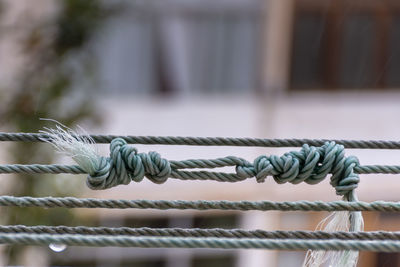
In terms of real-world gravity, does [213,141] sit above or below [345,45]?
below

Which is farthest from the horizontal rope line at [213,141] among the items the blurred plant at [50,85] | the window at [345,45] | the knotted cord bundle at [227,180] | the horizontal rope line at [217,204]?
the window at [345,45]

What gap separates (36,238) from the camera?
938 mm

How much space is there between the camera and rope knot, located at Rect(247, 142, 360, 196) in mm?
1044

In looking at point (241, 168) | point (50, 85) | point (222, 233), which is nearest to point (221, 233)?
point (222, 233)

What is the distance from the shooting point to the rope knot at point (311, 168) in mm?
1044

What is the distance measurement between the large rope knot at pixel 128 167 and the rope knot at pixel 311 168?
122 mm

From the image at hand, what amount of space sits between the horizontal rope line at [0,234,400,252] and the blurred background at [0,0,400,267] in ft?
9.31

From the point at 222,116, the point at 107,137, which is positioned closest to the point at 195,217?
the point at 222,116

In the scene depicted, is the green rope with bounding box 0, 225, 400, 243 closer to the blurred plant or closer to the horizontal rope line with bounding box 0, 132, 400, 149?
the horizontal rope line with bounding box 0, 132, 400, 149

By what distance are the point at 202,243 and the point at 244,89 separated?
144 inches

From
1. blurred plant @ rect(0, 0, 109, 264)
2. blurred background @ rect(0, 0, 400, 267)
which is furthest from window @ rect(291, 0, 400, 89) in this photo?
blurred plant @ rect(0, 0, 109, 264)

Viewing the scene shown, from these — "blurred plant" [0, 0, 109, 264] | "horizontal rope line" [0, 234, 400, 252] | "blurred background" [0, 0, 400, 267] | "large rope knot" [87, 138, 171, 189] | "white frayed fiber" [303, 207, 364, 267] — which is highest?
"blurred background" [0, 0, 400, 267]

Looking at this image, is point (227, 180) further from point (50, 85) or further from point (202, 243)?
point (50, 85)

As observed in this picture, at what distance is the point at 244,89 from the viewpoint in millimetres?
4551
